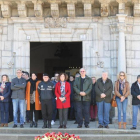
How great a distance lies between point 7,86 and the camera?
10.2 metres

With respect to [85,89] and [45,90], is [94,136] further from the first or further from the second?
[45,90]

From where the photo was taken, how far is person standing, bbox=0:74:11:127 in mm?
10148

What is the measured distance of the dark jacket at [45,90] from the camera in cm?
972

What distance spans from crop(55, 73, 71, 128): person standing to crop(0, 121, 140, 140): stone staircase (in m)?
0.33

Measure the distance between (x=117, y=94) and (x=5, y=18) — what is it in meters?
5.00

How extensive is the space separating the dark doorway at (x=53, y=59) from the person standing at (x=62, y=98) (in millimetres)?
7643

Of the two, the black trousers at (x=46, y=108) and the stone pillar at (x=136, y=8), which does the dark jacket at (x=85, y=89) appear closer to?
the black trousers at (x=46, y=108)

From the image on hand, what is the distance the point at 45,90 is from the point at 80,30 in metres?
3.10

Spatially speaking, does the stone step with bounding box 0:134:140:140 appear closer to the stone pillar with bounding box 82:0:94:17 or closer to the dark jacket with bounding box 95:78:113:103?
the dark jacket with bounding box 95:78:113:103

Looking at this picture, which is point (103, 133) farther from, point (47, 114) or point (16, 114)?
point (16, 114)

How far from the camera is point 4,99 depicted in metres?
10.1

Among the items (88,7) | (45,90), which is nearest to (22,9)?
(88,7)

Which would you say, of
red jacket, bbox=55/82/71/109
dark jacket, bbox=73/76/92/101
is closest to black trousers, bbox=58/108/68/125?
red jacket, bbox=55/82/71/109

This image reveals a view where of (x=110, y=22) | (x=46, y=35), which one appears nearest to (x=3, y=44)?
(x=46, y=35)
